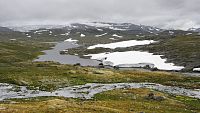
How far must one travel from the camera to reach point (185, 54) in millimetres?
179750

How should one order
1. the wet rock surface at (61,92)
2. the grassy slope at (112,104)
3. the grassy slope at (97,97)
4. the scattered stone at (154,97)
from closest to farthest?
the grassy slope at (112,104)
the grassy slope at (97,97)
the scattered stone at (154,97)
the wet rock surface at (61,92)

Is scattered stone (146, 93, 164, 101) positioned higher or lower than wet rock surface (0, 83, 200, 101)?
lower

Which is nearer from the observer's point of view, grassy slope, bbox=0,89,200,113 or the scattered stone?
grassy slope, bbox=0,89,200,113

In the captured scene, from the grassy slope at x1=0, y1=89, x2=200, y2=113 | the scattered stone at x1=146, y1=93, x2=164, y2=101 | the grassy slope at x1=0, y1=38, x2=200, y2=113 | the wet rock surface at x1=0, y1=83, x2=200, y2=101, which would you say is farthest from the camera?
the wet rock surface at x1=0, y1=83, x2=200, y2=101

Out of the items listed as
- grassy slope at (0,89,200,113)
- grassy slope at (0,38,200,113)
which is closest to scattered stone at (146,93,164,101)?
grassy slope at (0,89,200,113)

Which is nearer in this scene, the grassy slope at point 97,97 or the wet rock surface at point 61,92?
the grassy slope at point 97,97

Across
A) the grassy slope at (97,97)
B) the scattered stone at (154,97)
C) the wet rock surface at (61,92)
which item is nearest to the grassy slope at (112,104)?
the grassy slope at (97,97)

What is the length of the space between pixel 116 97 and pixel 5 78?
35.5 metres

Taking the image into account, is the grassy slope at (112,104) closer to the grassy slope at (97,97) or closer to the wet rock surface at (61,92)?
the grassy slope at (97,97)

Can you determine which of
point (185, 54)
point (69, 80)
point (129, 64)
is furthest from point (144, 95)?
point (185, 54)

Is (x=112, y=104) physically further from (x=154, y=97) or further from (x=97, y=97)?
(x=154, y=97)

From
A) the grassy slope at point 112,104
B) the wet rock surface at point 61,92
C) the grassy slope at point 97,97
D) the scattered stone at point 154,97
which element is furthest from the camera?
the wet rock surface at point 61,92

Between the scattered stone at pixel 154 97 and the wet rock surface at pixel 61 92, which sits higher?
the wet rock surface at pixel 61 92

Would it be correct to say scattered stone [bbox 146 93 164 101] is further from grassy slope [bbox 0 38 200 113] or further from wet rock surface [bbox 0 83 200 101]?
grassy slope [bbox 0 38 200 113]
